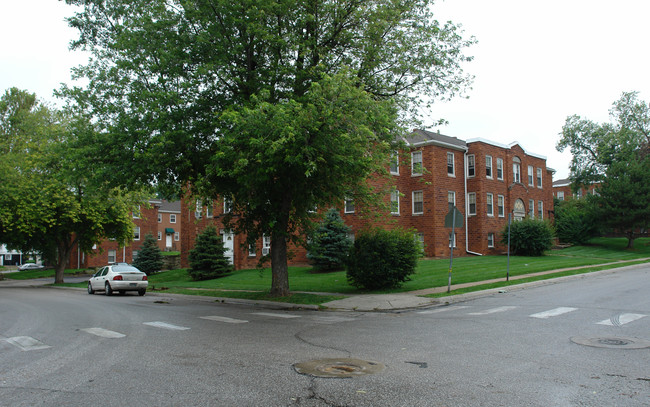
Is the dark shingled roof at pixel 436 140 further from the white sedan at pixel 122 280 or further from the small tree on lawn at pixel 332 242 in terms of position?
the white sedan at pixel 122 280

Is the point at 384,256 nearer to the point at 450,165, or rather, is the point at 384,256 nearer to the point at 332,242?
the point at 332,242

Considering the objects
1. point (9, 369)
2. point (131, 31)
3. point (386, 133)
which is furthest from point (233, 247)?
point (9, 369)

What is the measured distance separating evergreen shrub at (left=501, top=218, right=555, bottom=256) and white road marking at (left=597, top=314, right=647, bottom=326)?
75.7 ft

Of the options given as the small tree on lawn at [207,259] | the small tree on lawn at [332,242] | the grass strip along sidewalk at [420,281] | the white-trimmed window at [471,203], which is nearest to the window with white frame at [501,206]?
the white-trimmed window at [471,203]

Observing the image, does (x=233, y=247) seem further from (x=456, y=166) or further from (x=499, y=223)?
(x=499, y=223)

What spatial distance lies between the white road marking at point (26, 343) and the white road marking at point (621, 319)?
10.6 m

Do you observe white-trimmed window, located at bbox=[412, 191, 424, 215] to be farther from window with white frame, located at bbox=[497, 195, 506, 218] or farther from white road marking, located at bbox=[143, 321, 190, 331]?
white road marking, located at bbox=[143, 321, 190, 331]

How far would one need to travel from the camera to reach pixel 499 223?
3844cm

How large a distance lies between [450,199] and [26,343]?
3071 cm

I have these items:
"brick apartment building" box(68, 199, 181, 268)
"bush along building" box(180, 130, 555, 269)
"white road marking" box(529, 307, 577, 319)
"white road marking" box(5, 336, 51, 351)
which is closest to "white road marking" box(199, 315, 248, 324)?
"white road marking" box(5, 336, 51, 351)

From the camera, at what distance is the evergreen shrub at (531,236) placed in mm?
33594

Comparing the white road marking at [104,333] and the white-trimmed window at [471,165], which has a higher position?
the white-trimmed window at [471,165]

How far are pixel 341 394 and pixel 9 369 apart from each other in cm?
479

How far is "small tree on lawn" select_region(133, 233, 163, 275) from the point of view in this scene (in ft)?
131
